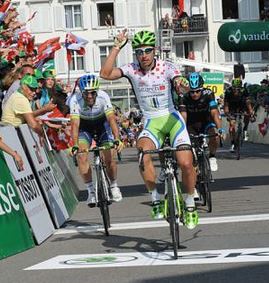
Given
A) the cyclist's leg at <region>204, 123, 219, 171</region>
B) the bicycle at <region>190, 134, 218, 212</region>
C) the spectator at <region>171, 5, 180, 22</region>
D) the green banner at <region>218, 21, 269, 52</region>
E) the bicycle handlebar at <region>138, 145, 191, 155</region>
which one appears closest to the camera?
the bicycle handlebar at <region>138, 145, 191, 155</region>

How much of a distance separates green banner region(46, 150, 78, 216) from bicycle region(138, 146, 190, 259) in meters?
3.43

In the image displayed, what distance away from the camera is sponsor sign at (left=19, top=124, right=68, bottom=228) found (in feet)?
34.9

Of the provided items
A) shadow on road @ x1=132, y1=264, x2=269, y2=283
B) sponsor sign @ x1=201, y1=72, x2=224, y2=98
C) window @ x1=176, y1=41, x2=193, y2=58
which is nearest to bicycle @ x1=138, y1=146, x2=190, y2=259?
shadow on road @ x1=132, y1=264, x2=269, y2=283

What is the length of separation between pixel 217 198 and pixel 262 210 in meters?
1.97

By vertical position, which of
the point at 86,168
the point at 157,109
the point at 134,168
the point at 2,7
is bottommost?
the point at 134,168

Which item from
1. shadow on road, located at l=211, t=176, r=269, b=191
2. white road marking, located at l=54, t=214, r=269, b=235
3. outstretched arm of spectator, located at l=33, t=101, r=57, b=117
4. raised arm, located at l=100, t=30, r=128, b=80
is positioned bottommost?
shadow on road, located at l=211, t=176, r=269, b=191

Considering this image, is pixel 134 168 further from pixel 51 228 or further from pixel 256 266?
pixel 256 266

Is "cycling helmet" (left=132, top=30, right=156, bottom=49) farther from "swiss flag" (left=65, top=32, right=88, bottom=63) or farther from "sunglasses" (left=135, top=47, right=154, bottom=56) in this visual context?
"swiss flag" (left=65, top=32, right=88, bottom=63)

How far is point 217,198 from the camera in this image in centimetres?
1323

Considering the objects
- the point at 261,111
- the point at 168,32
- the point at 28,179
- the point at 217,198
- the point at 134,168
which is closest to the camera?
the point at 28,179

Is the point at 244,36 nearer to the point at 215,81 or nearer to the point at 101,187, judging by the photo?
the point at 101,187

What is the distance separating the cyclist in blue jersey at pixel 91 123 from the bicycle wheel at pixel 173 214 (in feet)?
7.41

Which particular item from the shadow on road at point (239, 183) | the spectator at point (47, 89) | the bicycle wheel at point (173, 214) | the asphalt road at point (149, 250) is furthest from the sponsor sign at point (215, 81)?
the bicycle wheel at point (173, 214)

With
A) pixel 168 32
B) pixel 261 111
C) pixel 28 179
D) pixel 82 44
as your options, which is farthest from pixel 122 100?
pixel 28 179
